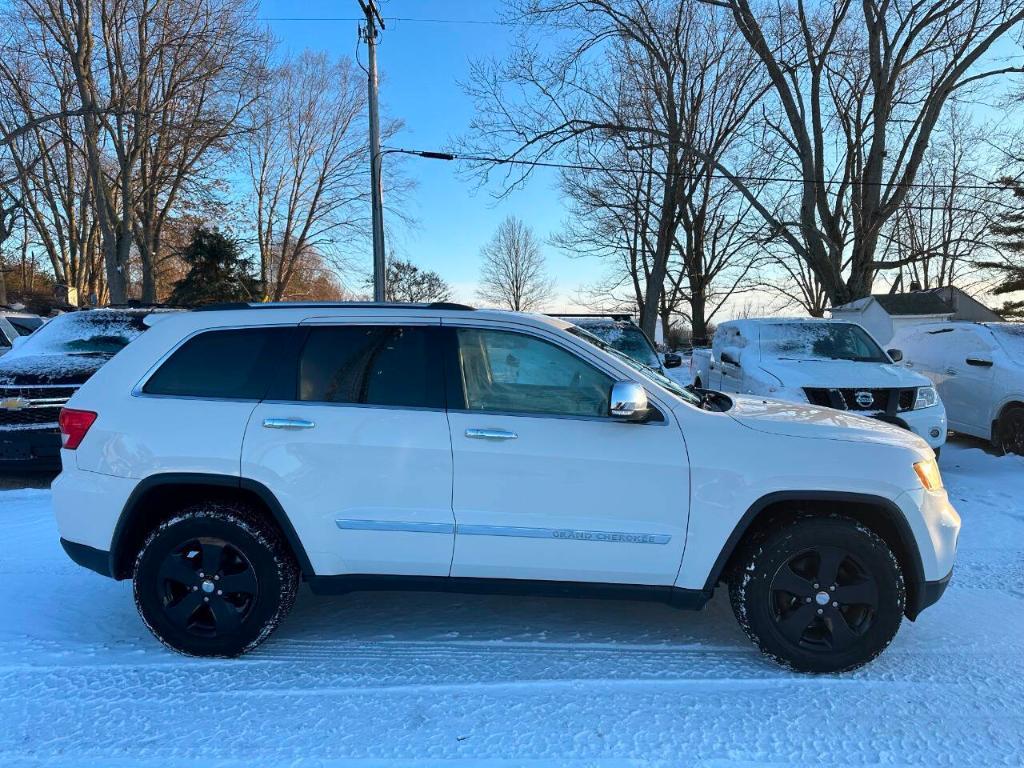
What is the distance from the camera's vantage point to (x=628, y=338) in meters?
9.44

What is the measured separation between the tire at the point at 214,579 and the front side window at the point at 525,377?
4.14ft

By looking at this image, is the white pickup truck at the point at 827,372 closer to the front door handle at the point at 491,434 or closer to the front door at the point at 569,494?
the front door at the point at 569,494

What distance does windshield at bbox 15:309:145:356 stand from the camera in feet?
24.9

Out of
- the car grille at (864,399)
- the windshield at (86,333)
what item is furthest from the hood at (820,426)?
the windshield at (86,333)

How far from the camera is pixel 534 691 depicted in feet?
9.38

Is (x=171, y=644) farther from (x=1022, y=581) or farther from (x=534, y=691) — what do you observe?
(x=1022, y=581)

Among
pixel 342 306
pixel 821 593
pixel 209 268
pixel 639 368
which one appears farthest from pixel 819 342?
pixel 209 268

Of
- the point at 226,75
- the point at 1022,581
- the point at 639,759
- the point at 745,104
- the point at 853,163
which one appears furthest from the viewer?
the point at 745,104

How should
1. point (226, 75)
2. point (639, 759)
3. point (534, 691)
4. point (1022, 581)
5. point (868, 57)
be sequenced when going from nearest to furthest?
point (639, 759) → point (534, 691) → point (1022, 581) → point (868, 57) → point (226, 75)

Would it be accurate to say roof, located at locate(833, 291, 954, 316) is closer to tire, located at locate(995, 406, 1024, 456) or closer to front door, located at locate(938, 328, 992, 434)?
front door, located at locate(938, 328, 992, 434)

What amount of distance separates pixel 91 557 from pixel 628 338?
7507 millimetres

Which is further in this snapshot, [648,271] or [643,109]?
[648,271]

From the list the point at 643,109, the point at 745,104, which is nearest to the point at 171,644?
the point at 643,109

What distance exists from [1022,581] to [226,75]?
25.9 m
